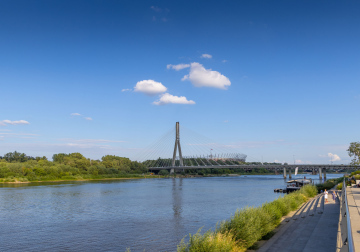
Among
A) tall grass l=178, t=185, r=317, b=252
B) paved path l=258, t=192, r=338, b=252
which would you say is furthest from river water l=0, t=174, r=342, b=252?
paved path l=258, t=192, r=338, b=252

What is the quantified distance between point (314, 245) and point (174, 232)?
1261cm

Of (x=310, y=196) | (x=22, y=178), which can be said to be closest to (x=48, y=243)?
(x=310, y=196)

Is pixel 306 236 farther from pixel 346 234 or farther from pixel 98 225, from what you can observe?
pixel 98 225

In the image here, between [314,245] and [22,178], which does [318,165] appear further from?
[314,245]

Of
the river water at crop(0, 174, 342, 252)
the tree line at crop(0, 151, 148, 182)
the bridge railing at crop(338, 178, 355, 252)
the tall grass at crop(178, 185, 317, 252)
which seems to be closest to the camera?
the bridge railing at crop(338, 178, 355, 252)

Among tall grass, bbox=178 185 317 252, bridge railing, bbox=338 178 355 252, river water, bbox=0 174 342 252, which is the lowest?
river water, bbox=0 174 342 252

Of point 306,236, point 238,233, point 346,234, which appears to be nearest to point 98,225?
point 238,233

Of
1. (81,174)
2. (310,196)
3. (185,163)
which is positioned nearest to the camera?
(310,196)

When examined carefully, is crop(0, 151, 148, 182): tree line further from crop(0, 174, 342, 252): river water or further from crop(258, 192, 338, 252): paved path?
crop(258, 192, 338, 252): paved path

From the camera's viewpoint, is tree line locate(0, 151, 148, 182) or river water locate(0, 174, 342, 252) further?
tree line locate(0, 151, 148, 182)

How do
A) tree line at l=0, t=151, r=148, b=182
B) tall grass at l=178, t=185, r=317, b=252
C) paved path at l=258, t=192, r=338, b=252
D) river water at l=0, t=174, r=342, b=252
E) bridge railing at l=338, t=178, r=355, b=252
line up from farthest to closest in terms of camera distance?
tree line at l=0, t=151, r=148, b=182
river water at l=0, t=174, r=342, b=252
paved path at l=258, t=192, r=338, b=252
tall grass at l=178, t=185, r=317, b=252
bridge railing at l=338, t=178, r=355, b=252

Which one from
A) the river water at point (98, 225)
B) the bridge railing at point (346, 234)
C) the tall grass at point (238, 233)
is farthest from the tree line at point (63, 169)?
the bridge railing at point (346, 234)

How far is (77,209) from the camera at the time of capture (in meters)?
38.9

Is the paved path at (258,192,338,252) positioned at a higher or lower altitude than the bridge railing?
lower
